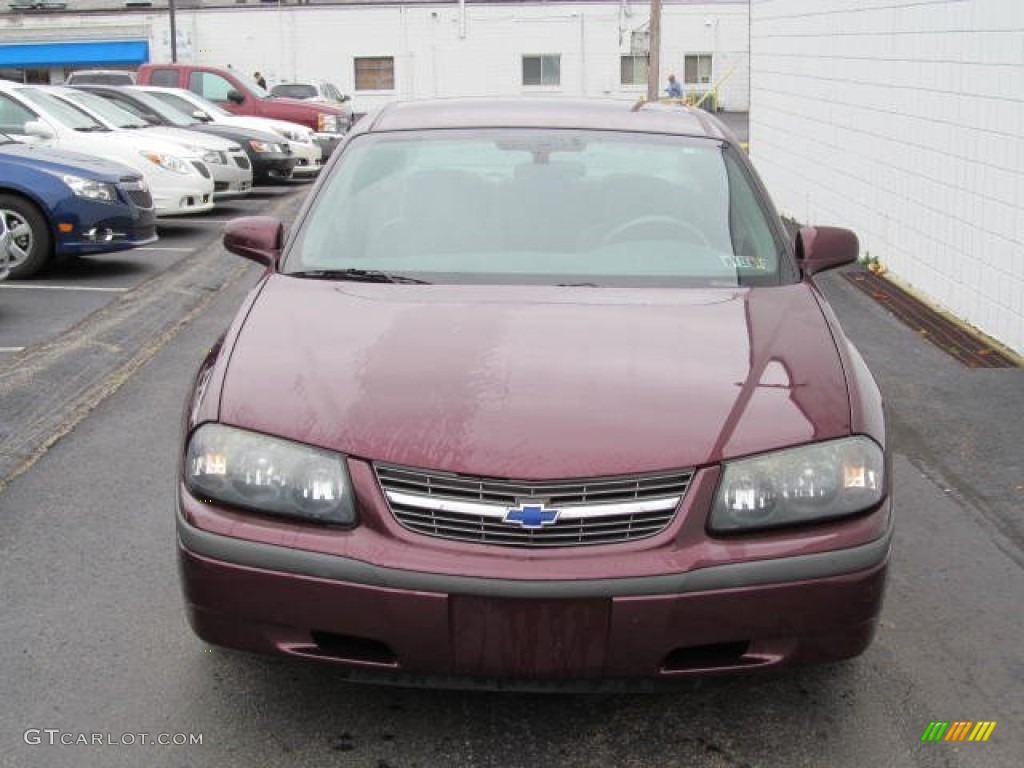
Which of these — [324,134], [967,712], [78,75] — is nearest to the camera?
[967,712]

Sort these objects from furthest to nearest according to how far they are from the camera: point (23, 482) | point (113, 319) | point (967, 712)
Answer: point (113, 319), point (23, 482), point (967, 712)

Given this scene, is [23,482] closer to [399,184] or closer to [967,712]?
[399,184]

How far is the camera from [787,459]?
10.7ft

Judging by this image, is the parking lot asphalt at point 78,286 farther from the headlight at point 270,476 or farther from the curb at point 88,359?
the headlight at point 270,476

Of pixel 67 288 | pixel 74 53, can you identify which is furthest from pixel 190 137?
pixel 74 53

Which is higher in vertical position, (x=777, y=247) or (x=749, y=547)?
(x=777, y=247)

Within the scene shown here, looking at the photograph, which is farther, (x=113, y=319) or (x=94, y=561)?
(x=113, y=319)

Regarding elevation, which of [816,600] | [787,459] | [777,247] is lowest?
[816,600]

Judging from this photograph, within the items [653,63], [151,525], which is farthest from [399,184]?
[653,63]


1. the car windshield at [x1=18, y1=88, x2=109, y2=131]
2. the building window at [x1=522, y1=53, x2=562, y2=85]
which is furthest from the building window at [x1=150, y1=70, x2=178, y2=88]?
the building window at [x1=522, y1=53, x2=562, y2=85]

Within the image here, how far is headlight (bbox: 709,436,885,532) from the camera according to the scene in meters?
3.19

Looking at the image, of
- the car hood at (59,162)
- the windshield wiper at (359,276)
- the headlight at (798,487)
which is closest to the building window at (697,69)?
the car hood at (59,162)

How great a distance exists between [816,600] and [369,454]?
3.65 feet

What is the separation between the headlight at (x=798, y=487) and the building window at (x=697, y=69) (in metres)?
49.3
